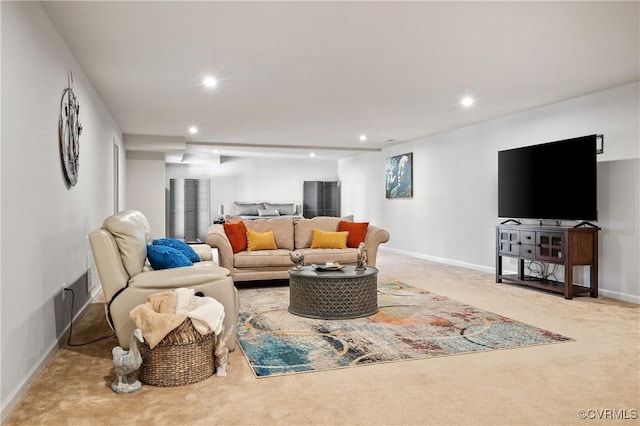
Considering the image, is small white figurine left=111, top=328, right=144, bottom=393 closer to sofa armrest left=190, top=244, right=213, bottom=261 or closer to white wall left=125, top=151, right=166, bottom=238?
sofa armrest left=190, top=244, right=213, bottom=261

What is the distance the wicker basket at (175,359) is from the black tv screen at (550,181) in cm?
431

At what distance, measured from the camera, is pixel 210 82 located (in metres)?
4.86

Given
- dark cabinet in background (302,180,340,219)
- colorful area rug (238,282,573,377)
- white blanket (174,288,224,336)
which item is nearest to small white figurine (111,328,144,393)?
white blanket (174,288,224,336)

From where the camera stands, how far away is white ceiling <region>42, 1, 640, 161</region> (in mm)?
3127

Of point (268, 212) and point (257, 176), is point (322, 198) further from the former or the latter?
point (257, 176)

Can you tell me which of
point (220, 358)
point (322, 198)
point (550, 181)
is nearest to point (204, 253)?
point (220, 358)

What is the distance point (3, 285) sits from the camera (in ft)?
7.50

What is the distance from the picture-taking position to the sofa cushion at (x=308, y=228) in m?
6.18

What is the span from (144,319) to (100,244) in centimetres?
65

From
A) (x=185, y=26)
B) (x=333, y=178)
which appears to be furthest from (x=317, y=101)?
(x=333, y=178)

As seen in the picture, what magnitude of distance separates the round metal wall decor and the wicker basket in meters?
1.80

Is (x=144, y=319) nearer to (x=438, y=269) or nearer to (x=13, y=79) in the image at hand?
(x=13, y=79)

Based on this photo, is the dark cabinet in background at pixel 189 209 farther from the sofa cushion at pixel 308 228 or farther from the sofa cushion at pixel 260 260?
the sofa cushion at pixel 260 260

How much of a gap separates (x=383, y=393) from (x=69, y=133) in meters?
3.13
